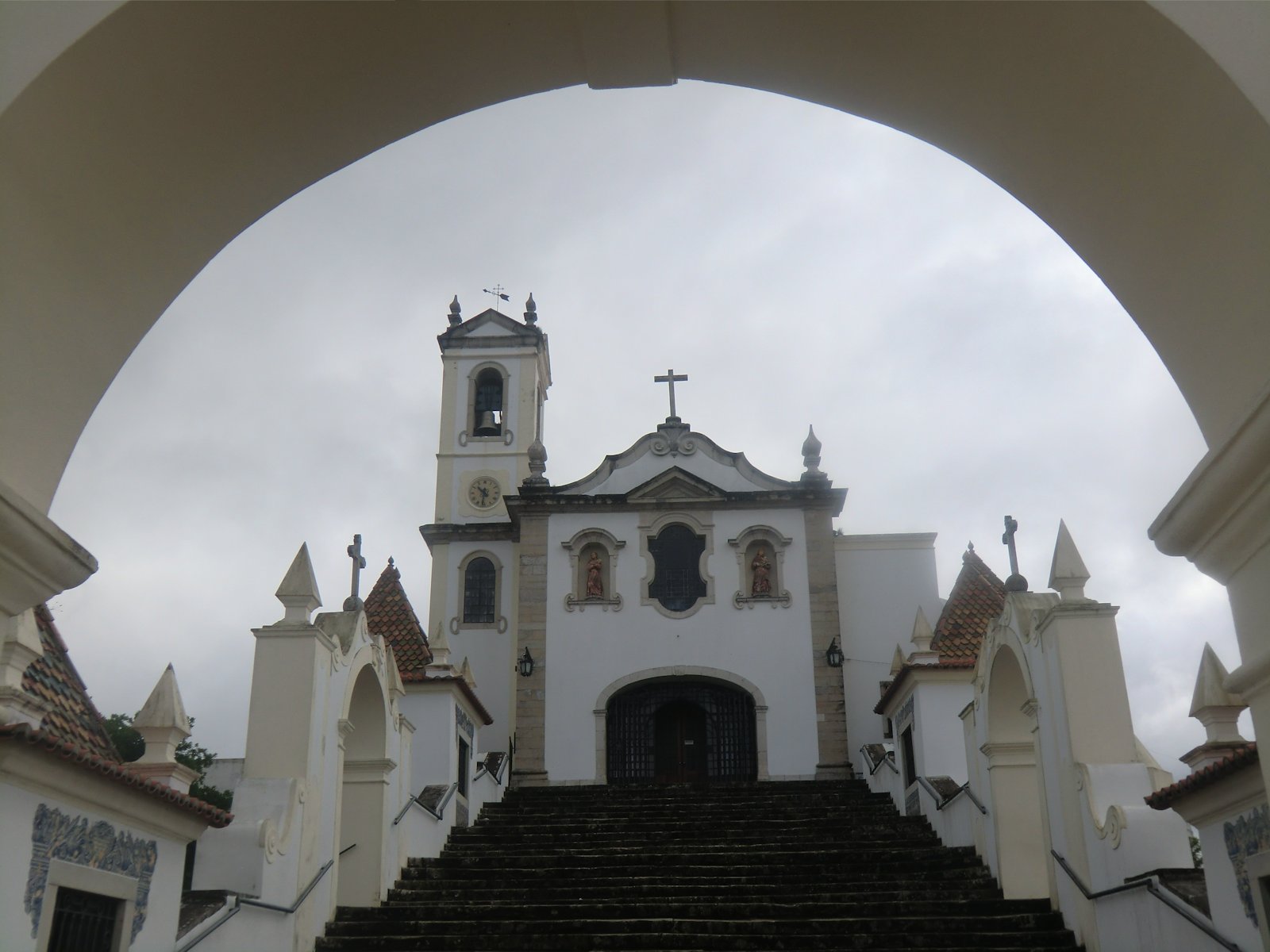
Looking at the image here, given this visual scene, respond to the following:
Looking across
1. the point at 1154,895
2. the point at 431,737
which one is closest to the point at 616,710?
the point at 431,737

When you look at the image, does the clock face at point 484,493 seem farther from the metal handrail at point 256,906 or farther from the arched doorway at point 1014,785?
the arched doorway at point 1014,785

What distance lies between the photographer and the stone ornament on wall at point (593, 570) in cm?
2361

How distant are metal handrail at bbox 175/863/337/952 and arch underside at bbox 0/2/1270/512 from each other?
20.8 feet

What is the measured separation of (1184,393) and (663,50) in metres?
2.05

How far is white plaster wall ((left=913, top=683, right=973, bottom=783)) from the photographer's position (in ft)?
52.8

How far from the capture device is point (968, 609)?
64.0 feet

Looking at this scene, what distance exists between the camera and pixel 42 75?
137 inches

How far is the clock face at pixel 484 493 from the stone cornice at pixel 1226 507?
2343 centimetres

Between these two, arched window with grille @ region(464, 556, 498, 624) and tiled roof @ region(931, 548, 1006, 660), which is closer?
tiled roof @ region(931, 548, 1006, 660)

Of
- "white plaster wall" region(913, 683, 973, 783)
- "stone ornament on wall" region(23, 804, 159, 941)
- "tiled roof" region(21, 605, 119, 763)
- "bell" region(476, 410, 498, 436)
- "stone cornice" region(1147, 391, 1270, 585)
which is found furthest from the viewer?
"bell" region(476, 410, 498, 436)

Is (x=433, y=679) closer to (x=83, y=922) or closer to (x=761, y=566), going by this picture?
(x=761, y=566)

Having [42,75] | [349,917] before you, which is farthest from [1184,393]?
[349,917]

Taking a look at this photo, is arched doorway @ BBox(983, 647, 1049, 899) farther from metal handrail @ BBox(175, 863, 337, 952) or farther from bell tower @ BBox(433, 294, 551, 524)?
bell tower @ BBox(433, 294, 551, 524)

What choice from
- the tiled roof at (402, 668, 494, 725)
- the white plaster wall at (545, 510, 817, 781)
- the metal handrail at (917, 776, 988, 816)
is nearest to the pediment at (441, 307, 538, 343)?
the white plaster wall at (545, 510, 817, 781)
